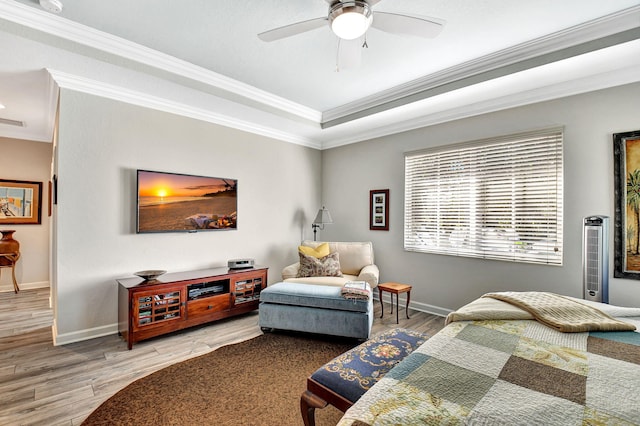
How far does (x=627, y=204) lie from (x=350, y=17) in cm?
Answer: 287

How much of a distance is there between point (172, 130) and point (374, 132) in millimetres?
2775

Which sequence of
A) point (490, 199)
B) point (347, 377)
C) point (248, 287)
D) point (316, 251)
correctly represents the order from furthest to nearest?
point (316, 251)
point (248, 287)
point (490, 199)
point (347, 377)

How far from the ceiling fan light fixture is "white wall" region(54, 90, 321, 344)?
2571 mm

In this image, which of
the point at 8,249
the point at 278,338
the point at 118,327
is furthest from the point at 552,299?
the point at 8,249

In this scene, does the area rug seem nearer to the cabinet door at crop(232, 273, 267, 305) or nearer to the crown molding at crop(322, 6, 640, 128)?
the cabinet door at crop(232, 273, 267, 305)

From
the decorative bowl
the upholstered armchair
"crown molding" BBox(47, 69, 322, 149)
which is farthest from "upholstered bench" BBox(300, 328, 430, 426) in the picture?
"crown molding" BBox(47, 69, 322, 149)

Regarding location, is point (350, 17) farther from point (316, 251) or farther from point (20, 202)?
point (20, 202)

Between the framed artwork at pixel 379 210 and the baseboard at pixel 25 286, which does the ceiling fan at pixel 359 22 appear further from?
the baseboard at pixel 25 286

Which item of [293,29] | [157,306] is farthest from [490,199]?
[157,306]

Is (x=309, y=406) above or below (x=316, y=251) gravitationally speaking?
below

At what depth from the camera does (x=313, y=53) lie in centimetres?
282

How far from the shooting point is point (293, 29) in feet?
6.67

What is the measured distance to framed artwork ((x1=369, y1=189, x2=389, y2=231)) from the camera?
444 cm

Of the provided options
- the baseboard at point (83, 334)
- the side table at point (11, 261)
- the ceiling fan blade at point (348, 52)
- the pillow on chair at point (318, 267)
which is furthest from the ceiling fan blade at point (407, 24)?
the side table at point (11, 261)
